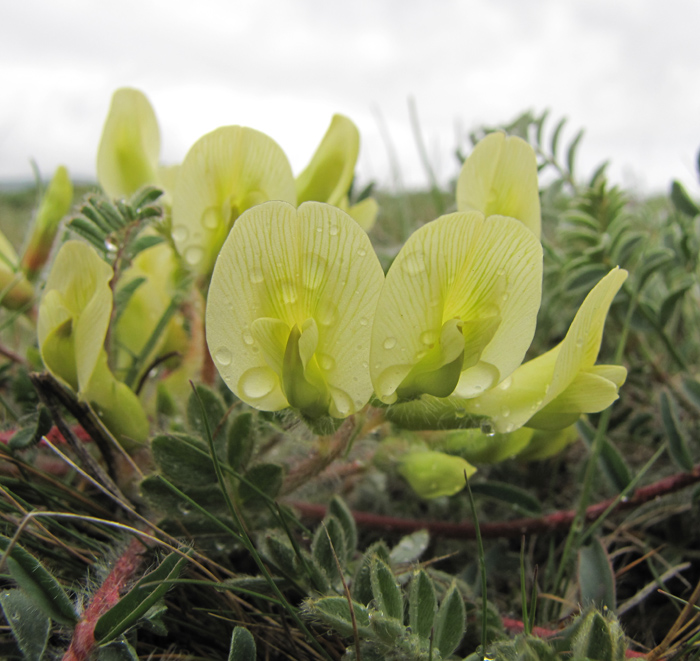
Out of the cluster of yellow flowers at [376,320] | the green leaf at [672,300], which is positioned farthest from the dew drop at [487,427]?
the green leaf at [672,300]

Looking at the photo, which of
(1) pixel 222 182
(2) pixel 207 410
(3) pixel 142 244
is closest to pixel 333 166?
(1) pixel 222 182

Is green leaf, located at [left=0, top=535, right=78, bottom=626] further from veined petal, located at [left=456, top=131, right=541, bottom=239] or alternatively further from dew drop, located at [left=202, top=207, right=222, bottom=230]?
veined petal, located at [left=456, top=131, right=541, bottom=239]

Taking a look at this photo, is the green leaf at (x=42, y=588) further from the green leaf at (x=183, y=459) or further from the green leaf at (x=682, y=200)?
the green leaf at (x=682, y=200)

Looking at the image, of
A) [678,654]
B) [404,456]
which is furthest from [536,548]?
[678,654]

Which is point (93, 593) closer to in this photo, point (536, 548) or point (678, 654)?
point (678, 654)

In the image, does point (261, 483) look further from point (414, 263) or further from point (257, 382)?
point (414, 263)

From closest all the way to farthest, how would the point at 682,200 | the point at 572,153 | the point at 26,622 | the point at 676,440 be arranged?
1. the point at 26,622
2. the point at 676,440
3. the point at 682,200
4. the point at 572,153
